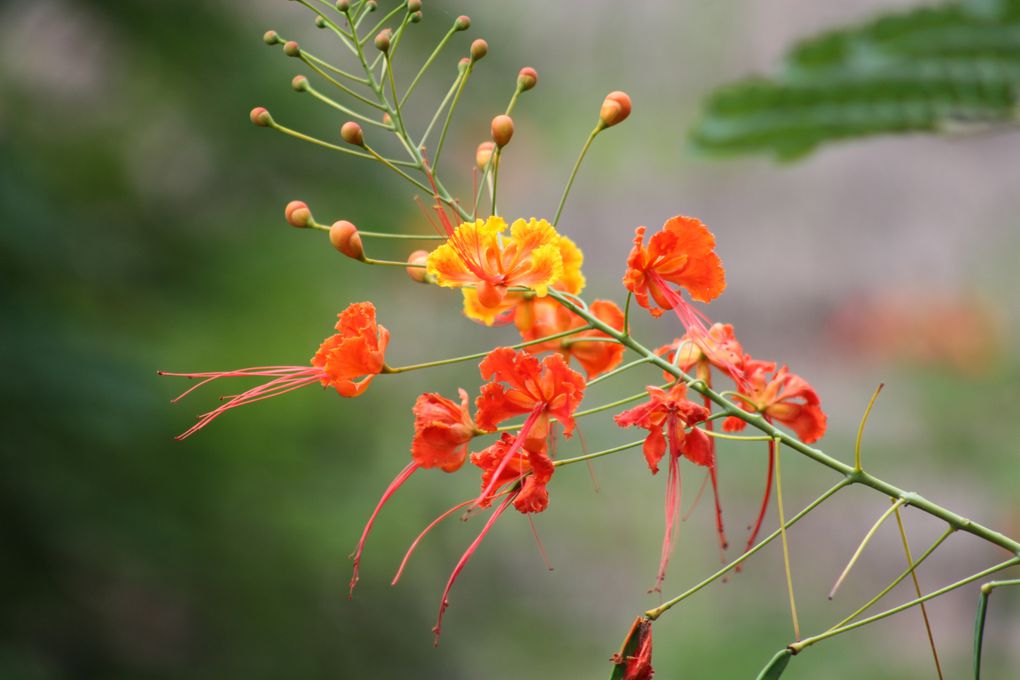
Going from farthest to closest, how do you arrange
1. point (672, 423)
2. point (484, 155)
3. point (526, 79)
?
point (484, 155), point (526, 79), point (672, 423)

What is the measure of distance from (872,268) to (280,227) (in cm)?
470

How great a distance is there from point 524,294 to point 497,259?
115mm

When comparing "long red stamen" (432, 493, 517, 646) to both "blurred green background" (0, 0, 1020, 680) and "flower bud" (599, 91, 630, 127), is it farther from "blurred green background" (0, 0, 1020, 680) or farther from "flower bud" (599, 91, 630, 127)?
"blurred green background" (0, 0, 1020, 680)

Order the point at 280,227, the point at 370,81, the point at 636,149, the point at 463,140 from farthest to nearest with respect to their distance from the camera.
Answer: the point at 636,149 → the point at 463,140 → the point at 280,227 → the point at 370,81

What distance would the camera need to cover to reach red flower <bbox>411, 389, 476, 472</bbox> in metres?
1.22

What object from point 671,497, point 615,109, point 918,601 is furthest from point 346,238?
point 918,601

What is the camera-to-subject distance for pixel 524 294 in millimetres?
1287

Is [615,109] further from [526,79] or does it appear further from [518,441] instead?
[518,441]

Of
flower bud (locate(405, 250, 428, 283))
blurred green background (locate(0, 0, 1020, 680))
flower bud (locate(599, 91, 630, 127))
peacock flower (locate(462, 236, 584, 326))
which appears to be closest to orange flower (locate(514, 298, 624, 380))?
peacock flower (locate(462, 236, 584, 326))

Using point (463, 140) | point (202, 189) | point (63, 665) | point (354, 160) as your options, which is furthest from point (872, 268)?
point (63, 665)

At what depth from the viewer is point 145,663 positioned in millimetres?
4438

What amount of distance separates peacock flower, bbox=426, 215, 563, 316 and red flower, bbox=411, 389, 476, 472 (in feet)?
0.45

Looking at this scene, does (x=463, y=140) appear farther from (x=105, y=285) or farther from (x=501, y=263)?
(x=501, y=263)

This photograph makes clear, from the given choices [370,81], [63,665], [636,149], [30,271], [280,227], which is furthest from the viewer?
[636,149]
